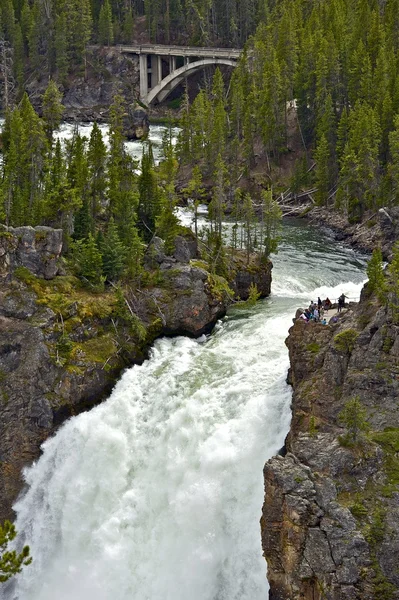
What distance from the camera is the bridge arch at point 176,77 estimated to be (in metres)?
152

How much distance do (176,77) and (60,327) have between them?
124 meters

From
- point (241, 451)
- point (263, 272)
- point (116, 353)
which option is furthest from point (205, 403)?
point (263, 272)

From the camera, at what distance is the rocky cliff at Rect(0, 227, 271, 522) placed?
4066cm

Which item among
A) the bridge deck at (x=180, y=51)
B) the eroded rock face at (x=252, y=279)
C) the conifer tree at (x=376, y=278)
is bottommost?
the eroded rock face at (x=252, y=279)

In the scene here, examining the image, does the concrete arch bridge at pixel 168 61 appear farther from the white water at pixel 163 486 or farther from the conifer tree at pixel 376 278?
the conifer tree at pixel 376 278

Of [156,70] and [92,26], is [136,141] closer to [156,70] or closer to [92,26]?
[156,70]

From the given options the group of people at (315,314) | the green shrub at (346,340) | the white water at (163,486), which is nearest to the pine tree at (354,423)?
the green shrub at (346,340)

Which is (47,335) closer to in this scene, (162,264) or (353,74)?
(162,264)

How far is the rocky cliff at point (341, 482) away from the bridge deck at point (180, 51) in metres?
125

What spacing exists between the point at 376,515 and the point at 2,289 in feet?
88.4

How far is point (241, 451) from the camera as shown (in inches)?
1432

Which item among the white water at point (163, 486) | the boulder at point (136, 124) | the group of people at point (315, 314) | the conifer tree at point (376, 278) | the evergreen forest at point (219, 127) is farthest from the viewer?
the boulder at point (136, 124)

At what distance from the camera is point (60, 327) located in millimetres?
43469

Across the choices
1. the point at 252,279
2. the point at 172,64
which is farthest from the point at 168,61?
the point at 252,279
